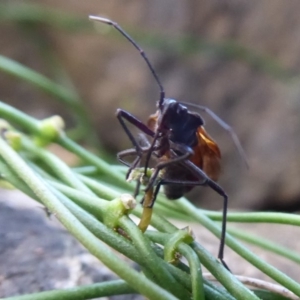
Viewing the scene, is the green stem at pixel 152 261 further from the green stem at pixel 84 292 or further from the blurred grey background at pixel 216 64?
the blurred grey background at pixel 216 64

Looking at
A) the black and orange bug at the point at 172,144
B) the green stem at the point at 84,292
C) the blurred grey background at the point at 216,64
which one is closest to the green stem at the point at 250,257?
the black and orange bug at the point at 172,144

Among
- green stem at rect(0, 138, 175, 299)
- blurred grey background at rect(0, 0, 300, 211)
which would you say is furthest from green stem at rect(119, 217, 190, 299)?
blurred grey background at rect(0, 0, 300, 211)

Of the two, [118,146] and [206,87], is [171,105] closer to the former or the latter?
[206,87]

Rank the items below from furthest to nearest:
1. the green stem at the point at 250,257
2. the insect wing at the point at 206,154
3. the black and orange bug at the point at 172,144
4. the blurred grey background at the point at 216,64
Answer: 1. the blurred grey background at the point at 216,64
2. the insect wing at the point at 206,154
3. the black and orange bug at the point at 172,144
4. the green stem at the point at 250,257

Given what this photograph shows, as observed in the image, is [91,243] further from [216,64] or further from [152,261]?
[216,64]

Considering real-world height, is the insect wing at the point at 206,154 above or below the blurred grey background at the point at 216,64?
below

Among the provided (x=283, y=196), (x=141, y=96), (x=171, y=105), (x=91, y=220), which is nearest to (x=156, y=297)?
(x=91, y=220)

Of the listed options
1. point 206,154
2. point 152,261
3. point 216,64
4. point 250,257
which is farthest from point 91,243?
point 216,64

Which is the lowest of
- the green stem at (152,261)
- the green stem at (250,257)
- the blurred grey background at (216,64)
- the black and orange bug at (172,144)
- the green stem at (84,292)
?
the green stem at (84,292)
